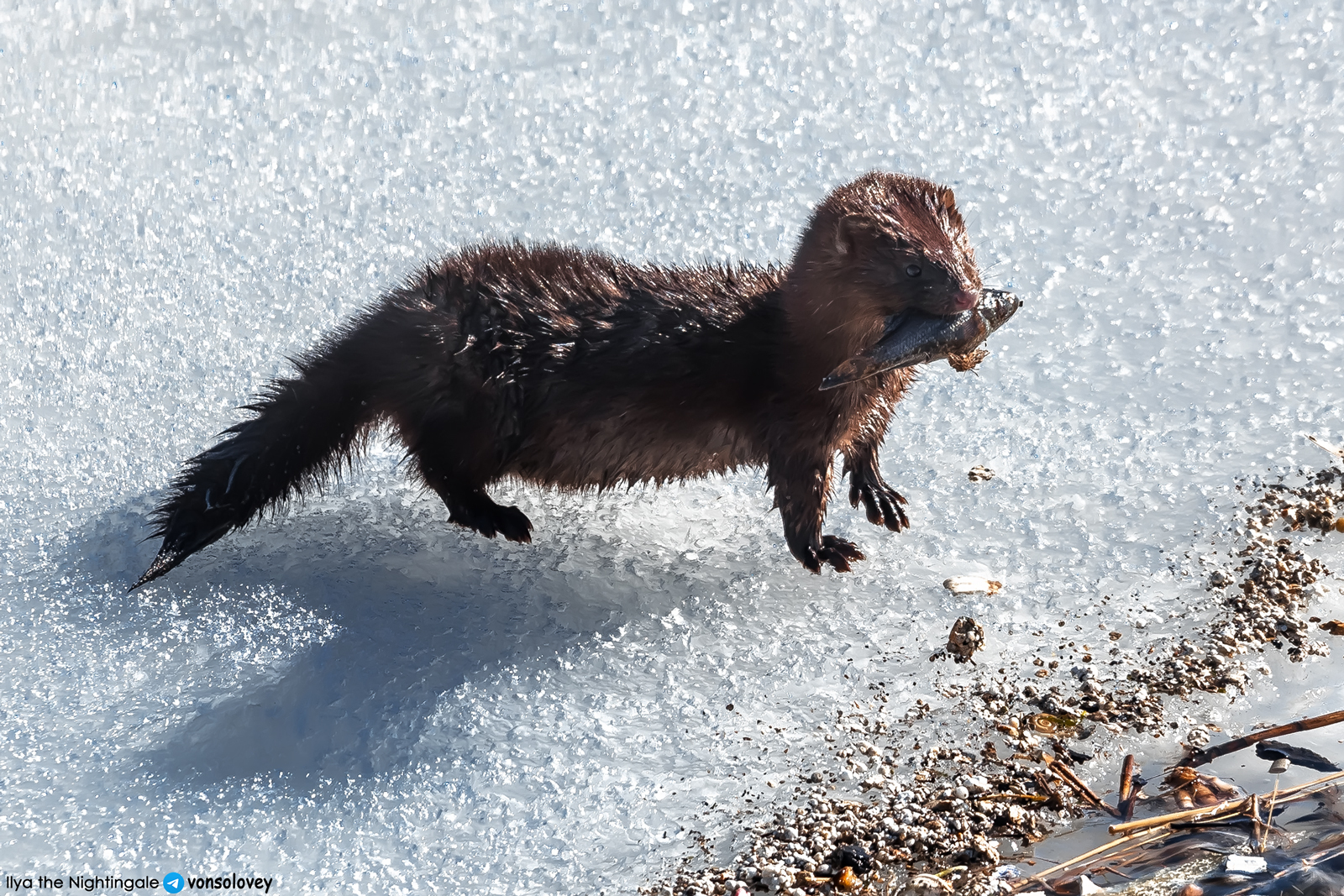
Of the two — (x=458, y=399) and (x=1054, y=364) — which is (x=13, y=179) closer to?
(x=458, y=399)

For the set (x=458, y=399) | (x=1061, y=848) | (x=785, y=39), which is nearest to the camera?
(x=1061, y=848)

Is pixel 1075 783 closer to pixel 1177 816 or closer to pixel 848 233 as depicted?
pixel 1177 816

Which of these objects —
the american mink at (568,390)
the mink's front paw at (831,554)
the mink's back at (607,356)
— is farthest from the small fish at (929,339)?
the mink's front paw at (831,554)

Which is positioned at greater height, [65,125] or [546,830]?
[65,125]

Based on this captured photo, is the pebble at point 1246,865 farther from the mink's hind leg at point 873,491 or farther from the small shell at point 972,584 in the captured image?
the mink's hind leg at point 873,491

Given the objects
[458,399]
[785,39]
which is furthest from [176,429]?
[785,39]

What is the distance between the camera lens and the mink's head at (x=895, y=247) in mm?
2604

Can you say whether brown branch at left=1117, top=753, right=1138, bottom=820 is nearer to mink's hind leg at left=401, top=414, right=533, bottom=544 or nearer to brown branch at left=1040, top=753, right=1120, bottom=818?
brown branch at left=1040, top=753, right=1120, bottom=818

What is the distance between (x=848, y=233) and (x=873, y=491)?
717 millimetres

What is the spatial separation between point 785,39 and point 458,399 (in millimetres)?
2599

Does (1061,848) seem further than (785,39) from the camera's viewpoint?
No

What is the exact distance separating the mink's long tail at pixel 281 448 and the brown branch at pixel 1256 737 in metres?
1.90

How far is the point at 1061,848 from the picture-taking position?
2.23 m

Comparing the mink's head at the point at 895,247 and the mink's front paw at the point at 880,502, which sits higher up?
the mink's head at the point at 895,247
